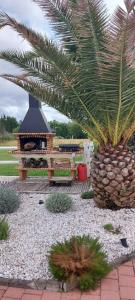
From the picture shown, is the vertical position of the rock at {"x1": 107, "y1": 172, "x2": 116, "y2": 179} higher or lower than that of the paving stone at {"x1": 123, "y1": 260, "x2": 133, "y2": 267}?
higher

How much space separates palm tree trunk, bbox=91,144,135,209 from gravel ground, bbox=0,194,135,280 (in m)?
0.21

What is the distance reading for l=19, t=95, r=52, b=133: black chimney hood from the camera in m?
9.59

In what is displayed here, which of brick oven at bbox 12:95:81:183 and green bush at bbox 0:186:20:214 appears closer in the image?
green bush at bbox 0:186:20:214

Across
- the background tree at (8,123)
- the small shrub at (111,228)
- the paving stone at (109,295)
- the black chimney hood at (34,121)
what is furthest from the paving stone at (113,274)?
the background tree at (8,123)

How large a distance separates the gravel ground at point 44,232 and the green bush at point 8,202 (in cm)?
13

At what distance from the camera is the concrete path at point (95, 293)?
321 cm

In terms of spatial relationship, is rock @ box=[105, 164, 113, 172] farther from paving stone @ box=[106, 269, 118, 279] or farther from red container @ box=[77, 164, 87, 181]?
red container @ box=[77, 164, 87, 181]

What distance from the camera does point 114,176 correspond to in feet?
18.0

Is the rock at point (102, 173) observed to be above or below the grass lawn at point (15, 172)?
above

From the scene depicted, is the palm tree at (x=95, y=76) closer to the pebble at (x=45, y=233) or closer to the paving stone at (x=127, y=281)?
the pebble at (x=45, y=233)

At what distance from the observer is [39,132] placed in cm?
955

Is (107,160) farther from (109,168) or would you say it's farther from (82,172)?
(82,172)

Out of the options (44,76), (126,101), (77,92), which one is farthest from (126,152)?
(44,76)

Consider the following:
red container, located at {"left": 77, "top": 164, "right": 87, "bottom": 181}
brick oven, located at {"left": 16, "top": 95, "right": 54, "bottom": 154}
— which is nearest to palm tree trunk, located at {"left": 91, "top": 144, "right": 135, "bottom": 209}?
red container, located at {"left": 77, "top": 164, "right": 87, "bottom": 181}
